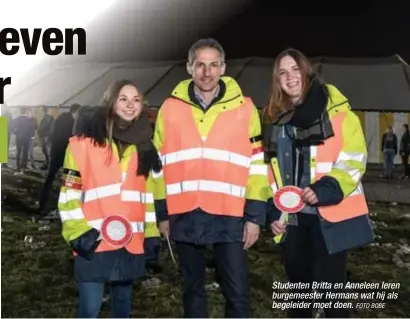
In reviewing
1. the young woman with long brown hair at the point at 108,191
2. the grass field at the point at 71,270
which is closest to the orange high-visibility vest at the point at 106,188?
the young woman with long brown hair at the point at 108,191

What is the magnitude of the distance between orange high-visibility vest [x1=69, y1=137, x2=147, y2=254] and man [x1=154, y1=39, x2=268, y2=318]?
14cm

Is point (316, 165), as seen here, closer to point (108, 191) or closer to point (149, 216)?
point (149, 216)

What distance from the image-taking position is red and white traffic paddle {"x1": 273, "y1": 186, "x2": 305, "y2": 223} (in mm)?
2092

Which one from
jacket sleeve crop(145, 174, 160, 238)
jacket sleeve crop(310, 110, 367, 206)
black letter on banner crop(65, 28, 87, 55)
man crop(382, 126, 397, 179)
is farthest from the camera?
black letter on banner crop(65, 28, 87, 55)

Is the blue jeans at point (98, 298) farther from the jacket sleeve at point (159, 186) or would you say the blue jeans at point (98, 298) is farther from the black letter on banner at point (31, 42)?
the black letter on banner at point (31, 42)

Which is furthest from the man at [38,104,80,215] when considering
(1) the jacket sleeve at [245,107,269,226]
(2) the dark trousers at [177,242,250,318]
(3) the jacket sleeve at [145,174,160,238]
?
(1) the jacket sleeve at [245,107,269,226]

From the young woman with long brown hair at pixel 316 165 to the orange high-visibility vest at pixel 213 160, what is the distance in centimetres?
11

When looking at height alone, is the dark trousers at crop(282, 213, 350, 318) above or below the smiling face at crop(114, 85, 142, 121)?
below

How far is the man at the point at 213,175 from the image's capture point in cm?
212

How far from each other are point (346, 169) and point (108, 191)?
880 mm

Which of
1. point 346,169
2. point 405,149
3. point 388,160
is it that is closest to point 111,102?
point 346,169

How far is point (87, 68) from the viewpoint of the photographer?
103 inches

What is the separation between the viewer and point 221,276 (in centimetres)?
218

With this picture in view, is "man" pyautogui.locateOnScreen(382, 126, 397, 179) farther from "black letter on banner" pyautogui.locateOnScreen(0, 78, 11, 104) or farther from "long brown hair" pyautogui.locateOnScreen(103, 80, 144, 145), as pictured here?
"black letter on banner" pyautogui.locateOnScreen(0, 78, 11, 104)
